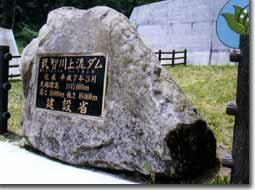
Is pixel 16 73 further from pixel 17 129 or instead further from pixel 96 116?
pixel 96 116

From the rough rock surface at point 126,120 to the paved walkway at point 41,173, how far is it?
0.07 meters

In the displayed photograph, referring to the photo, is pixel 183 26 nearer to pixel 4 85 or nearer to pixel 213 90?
pixel 213 90

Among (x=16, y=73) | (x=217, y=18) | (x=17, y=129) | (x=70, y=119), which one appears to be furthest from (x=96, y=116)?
(x=16, y=73)

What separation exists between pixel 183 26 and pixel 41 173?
1316 millimetres

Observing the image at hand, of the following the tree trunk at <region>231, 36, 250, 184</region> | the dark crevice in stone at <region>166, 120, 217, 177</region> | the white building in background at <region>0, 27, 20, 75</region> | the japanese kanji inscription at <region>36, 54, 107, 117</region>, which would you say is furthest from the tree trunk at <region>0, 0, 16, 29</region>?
the tree trunk at <region>231, 36, 250, 184</region>

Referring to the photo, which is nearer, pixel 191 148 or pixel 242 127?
pixel 242 127

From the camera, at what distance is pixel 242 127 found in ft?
6.10

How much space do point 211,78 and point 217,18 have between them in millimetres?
447

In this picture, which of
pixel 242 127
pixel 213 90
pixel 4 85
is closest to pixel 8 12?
pixel 4 85

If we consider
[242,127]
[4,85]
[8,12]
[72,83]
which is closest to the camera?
[242,127]

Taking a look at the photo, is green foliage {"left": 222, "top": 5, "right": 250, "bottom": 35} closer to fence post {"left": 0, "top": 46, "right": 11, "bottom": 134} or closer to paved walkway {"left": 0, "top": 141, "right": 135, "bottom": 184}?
paved walkway {"left": 0, "top": 141, "right": 135, "bottom": 184}

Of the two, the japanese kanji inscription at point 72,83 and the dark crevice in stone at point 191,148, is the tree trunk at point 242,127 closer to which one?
the dark crevice in stone at point 191,148

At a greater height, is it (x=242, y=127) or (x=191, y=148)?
(x=242, y=127)

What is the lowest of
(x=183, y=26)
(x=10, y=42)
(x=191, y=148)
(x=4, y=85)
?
(x=191, y=148)
